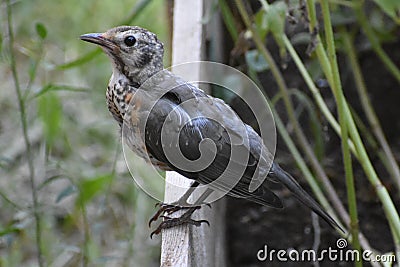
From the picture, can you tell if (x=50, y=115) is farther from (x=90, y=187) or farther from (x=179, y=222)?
(x=179, y=222)

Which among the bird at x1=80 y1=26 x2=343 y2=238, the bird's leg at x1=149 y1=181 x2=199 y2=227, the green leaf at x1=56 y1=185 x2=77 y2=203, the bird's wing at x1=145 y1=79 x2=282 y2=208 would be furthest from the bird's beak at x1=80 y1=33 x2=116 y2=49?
the green leaf at x1=56 y1=185 x2=77 y2=203

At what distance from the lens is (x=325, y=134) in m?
2.49

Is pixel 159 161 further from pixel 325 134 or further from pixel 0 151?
pixel 0 151

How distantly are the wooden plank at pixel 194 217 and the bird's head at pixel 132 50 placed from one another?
0.94 ft

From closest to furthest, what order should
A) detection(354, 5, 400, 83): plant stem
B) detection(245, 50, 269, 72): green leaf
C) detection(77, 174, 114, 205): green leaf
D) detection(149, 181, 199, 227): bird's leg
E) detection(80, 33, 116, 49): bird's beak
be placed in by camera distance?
detection(80, 33, 116, 49): bird's beak
detection(149, 181, 199, 227): bird's leg
detection(77, 174, 114, 205): green leaf
detection(245, 50, 269, 72): green leaf
detection(354, 5, 400, 83): plant stem

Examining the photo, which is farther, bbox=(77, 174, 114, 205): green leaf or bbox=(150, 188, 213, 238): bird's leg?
bbox=(77, 174, 114, 205): green leaf

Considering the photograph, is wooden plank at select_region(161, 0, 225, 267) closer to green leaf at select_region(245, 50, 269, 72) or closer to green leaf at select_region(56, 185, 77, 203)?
green leaf at select_region(245, 50, 269, 72)

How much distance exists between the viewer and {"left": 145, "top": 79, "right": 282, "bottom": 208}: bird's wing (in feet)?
4.98

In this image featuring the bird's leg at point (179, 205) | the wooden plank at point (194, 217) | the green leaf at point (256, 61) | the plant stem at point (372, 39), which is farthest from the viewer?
the plant stem at point (372, 39)

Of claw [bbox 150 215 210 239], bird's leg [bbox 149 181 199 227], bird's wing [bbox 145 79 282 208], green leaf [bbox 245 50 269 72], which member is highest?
green leaf [bbox 245 50 269 72]

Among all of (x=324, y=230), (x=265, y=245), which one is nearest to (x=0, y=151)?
(x=265, y=245)

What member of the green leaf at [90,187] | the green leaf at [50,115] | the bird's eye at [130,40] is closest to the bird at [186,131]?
the bird's eye at [130,40]

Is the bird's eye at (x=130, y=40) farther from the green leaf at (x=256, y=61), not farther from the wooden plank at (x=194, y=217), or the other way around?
the green leaf at (x=256, y=61)

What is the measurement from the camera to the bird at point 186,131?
4.98ft
